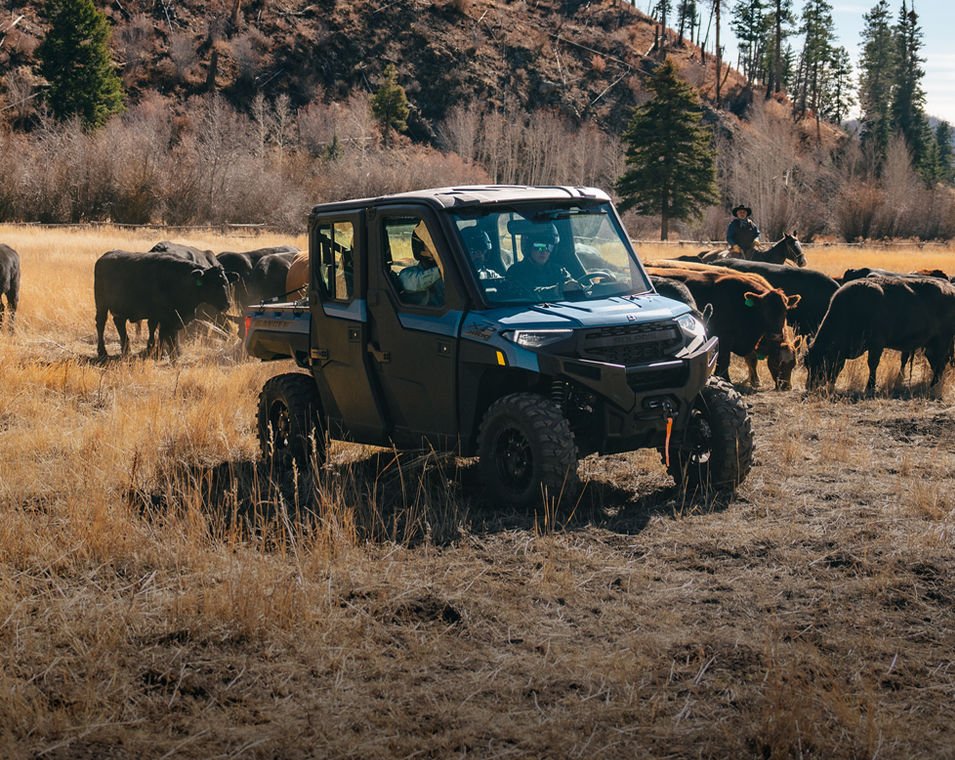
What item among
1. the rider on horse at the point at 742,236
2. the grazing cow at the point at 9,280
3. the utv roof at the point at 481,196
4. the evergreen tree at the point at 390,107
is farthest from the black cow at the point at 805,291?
the evergreen tree at the point at 390,107

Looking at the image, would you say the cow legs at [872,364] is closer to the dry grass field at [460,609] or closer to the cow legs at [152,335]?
the dry grass field at [460,609]

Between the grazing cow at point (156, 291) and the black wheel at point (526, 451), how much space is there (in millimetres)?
9902

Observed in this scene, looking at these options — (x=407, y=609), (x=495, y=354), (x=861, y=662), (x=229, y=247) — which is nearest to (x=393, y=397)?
(x=495, y=354)

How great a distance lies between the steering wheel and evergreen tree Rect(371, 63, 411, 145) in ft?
262

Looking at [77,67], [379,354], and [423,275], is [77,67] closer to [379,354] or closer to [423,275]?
[379,354]

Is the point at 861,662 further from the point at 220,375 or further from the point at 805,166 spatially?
the point at 805,166

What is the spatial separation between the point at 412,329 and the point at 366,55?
95.2 metres

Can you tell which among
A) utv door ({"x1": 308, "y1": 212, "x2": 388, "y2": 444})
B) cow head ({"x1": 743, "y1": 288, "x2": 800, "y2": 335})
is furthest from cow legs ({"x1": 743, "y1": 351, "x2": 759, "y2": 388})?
utv door ({"x1": 308, "y1": 212, "x2": 388, "y2": 444})

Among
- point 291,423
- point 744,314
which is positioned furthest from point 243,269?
point 291,423

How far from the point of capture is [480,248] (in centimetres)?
818

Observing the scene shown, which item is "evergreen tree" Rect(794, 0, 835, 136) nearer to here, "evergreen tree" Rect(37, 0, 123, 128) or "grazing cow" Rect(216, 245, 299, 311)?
"evergreen tree" Rect(37, 0, 123, 128)

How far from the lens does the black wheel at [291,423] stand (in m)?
9.38

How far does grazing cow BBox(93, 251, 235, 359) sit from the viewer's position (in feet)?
55.7

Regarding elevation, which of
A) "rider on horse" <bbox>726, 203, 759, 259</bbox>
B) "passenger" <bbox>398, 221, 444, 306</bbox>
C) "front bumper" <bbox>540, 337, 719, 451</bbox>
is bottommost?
"front bumper" <bbox>540, 337, 719, 451</bbox>
